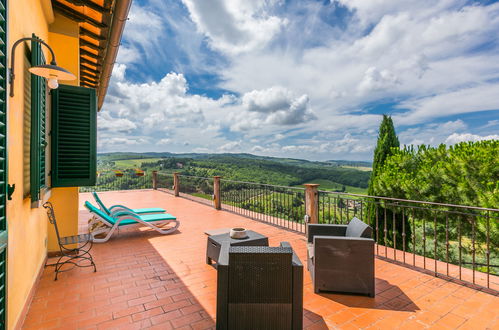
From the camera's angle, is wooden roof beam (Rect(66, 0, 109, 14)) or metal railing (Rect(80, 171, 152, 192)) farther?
metal railing (Rect(80, 171, 152, 192))

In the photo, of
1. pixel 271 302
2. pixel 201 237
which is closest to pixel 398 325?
pixel 271 302

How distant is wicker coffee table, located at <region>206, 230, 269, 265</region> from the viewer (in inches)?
126

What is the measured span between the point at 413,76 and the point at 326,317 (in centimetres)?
1338

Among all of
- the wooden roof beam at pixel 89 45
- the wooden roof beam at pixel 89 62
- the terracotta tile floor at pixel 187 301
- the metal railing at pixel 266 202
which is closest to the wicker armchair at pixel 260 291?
the terracotta tile floor at pixel 187 301

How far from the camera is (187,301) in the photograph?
2.62m

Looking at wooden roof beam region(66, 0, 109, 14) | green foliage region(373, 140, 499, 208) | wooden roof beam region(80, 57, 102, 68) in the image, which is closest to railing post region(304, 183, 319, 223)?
wooden roof beam region(66, 0, 109, 14)

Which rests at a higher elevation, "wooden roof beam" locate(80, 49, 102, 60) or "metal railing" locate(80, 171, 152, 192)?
"wooden roof beam" locate(80, 49, 102, 60)

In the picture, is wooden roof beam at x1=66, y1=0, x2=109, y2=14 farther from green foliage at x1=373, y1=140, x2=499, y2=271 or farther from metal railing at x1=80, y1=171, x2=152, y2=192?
metal railing at x1=80, y1=171, x2=152, y2=192

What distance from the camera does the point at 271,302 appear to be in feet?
6.24

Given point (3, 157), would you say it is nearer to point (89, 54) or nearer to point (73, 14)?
point (73, 14)

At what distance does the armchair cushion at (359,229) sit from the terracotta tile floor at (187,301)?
636 mm

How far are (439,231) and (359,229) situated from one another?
9.03 m

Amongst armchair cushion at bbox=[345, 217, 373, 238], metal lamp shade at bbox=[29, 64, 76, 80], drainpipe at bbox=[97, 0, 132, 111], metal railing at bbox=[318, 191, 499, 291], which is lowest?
metal railing at bbox=[318, 191, 499, 291]

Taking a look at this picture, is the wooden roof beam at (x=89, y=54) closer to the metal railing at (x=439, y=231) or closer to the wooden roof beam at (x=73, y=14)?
the wooden roof beam at (x=73, y=14)
